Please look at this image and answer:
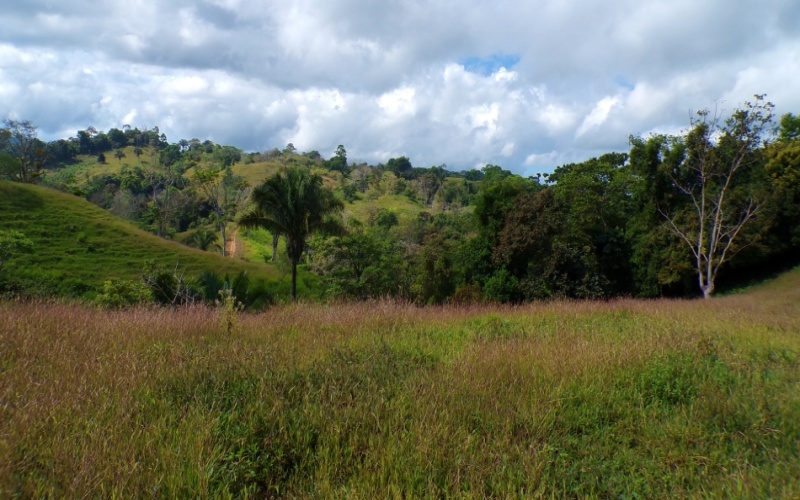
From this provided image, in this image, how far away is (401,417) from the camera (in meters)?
3.33

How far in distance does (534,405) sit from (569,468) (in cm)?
67

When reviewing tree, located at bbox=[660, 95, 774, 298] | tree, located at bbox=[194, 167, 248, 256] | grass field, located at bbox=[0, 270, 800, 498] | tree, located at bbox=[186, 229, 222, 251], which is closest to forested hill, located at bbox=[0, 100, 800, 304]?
tree, located at bbox=[660, 95, 774, 298]

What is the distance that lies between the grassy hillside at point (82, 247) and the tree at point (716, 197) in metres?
25.8

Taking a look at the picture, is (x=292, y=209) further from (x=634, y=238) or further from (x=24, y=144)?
(x=24, y=144)

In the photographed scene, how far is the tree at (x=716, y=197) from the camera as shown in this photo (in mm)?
25547

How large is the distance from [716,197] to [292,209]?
2540cm

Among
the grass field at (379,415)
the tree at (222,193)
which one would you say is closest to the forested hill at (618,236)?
the grass field at (379,415)

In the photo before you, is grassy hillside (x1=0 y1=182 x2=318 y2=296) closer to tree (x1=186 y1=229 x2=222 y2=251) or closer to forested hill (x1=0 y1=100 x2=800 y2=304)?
forested hill (x1=0 y1=100 x2=800 y2=304)

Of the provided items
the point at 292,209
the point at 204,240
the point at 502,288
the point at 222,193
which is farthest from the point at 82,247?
the point at 222,193

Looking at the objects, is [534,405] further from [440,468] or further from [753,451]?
[753,451]

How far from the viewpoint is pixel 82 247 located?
36938 millimetres

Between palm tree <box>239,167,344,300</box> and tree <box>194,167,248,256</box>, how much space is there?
29.1 metres

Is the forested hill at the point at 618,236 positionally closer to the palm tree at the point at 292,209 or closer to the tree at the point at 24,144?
the palm tree at the point at 292,209

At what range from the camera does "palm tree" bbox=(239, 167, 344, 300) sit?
27.8 meters
